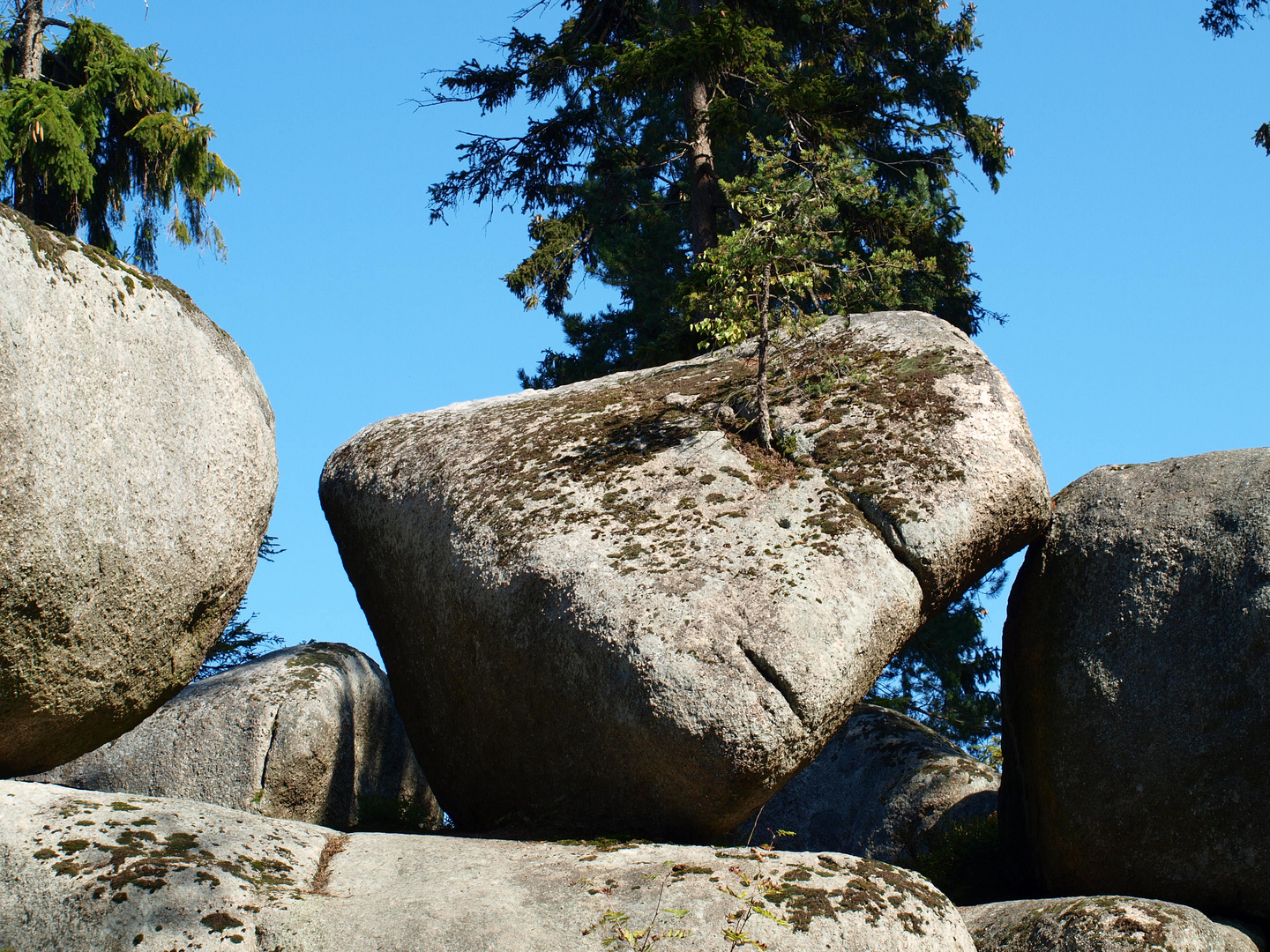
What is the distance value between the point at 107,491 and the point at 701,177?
31.9 ft

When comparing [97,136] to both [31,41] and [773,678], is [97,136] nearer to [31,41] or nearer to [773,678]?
[31,41]

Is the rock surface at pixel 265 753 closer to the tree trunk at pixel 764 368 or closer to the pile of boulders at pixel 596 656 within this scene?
the pile of boulders at pixel 596 656

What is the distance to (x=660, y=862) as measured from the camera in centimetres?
509

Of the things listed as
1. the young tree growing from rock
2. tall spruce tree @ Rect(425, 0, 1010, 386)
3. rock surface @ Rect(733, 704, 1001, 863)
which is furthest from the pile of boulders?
tall spruce tree @ Rect(425, 0, 1010, 386)

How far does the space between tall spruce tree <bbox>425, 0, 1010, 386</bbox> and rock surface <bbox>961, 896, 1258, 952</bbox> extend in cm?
699

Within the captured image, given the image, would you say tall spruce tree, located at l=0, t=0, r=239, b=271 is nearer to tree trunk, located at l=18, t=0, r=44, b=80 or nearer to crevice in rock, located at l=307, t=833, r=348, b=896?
tree trunk, located at l=18, t=0, r=44, b=80

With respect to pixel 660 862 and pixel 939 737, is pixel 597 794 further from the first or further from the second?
pixel 939 737

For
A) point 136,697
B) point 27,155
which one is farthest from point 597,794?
point 27,155

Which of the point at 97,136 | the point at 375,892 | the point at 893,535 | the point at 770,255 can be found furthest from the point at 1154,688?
the point at 97,136

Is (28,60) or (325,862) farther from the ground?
(28,60)

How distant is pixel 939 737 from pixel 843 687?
454 cm

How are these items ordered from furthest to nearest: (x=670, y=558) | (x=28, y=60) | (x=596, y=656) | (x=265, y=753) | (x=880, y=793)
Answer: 1. (x=28, y=60)
2. (x=880, y=793)
3. (x=265, y=753)
4. (x=670, y=558)
5. (x=596, y=656)

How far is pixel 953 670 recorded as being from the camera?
16.5 metres

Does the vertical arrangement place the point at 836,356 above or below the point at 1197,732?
above
